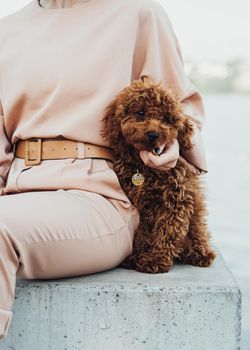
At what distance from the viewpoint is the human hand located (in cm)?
221

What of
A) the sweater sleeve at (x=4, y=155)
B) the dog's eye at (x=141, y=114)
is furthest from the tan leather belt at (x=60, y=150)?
the dog's eye at (x=141, y=114)

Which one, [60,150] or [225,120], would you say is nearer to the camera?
[60,150]

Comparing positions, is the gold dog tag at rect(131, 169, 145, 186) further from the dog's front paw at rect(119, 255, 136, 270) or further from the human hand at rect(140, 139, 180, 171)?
the dog's front paw at rect(119, 255, 136, 270)

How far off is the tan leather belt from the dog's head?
0.12 metres

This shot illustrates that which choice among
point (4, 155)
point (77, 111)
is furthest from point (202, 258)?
point (4, 155)

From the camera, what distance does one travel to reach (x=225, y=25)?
12.3 meters

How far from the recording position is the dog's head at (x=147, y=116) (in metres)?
2.18

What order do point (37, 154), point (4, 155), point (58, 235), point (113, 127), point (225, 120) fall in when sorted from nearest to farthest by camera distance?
point (58, 235), point (113, 127), point (37, 154), point (4, 155), point (225, 120)

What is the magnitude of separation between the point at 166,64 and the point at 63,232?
2.20 feet

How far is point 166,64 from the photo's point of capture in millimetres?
2447

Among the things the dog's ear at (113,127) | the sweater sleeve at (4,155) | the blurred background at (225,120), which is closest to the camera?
the dog's ear at (113,127)

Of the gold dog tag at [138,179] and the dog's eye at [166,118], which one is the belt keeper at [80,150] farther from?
the dog's eye at [166,118]

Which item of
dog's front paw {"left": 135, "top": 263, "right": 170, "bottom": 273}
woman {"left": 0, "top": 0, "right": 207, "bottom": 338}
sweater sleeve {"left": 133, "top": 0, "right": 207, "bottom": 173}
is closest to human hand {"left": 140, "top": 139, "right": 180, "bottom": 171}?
woman {"left": 0, "top": 0, "right": 207, "bottom": 338}

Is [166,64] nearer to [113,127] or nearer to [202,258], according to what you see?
[113,127]
